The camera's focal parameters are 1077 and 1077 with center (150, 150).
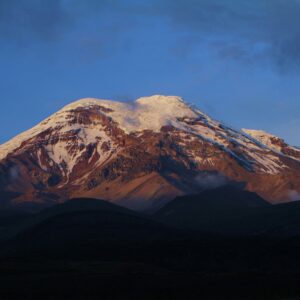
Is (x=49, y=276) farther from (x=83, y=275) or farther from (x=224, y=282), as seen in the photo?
(x=224, y=282)

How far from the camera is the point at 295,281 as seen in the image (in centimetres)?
17112

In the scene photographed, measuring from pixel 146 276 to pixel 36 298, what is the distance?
29.0 m

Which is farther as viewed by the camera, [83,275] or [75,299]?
[83,275]

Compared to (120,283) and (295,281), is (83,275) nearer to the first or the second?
(120,283)

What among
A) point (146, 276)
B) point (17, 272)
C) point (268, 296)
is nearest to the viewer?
point (268, 296)

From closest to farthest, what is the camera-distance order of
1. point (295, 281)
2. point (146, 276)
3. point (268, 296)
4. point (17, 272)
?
point (268, 296), point (295, 281), point (146, 276), point (17, 272)

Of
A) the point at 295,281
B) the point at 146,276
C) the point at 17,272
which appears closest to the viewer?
the point at 295,281

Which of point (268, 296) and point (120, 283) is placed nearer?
point (268, 296)

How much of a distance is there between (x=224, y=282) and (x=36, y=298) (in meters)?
31.5

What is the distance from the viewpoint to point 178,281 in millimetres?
178250

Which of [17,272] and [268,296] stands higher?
[17,272]

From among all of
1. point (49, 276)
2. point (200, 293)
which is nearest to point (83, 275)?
point (49, 276)

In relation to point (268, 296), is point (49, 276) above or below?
above

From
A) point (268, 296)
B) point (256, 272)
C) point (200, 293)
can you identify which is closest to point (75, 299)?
point (200, 293)
